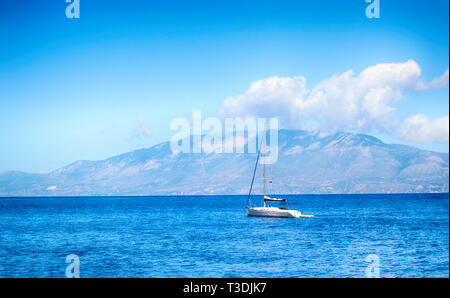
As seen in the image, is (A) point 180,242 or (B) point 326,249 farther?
(A) point 180,242

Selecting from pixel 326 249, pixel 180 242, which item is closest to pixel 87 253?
pixel 180 242

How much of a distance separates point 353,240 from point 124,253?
19.0 meters
